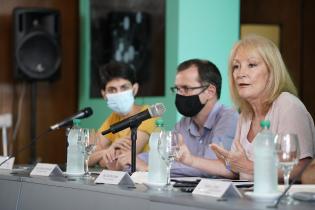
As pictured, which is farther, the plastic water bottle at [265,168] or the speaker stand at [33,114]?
the speaker stand at [33,114]

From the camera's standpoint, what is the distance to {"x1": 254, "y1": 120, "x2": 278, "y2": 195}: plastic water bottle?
2150mm

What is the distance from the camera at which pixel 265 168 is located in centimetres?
217

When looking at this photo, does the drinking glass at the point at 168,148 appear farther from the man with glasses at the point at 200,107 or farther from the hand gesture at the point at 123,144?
the hand gesture at the point at 123,144

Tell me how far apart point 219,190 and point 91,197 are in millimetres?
563

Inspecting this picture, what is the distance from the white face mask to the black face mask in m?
0.58

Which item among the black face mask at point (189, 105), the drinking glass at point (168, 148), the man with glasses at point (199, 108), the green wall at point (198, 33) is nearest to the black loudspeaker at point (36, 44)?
the green wall at point (198, 33)

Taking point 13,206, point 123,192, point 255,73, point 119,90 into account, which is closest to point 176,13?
point 119,90

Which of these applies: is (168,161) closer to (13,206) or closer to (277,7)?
(13,206)

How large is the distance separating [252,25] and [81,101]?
1.71 metres

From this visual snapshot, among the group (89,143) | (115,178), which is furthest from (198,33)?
(115,178)

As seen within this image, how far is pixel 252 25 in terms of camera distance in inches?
261

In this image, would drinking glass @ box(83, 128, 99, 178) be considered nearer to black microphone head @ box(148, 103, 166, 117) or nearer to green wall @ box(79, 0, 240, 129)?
black microphone head @ box(148, 103, 166, 117)

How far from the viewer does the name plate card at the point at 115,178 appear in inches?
102

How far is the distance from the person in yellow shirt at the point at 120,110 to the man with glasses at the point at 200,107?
334 millimetres
